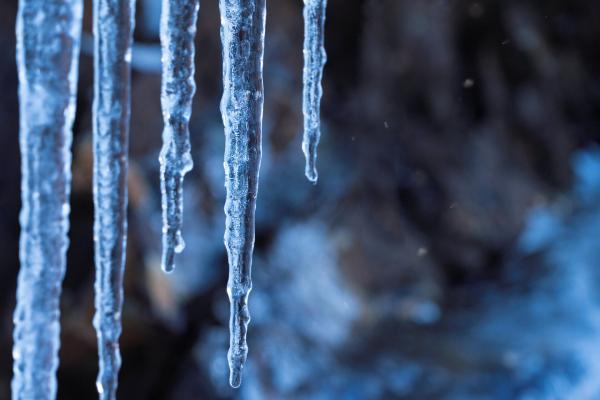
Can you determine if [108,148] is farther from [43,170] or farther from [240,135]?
[240,135]

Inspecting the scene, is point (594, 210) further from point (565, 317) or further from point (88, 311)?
point (88, 311)

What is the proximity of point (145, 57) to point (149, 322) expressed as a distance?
1601 mm

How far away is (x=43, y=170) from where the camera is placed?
4.35 ft

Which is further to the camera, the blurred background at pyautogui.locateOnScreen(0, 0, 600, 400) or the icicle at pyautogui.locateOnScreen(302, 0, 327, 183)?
the blurred background at pyautogui.locateOnScreen(0, 0, 600, 400)

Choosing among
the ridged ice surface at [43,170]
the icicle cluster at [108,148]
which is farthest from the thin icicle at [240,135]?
the ridged ice surface at [43,170]

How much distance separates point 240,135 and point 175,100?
0.18 meters

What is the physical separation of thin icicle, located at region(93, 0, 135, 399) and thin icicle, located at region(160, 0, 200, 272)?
0.31 feet

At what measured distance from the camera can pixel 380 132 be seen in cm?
496

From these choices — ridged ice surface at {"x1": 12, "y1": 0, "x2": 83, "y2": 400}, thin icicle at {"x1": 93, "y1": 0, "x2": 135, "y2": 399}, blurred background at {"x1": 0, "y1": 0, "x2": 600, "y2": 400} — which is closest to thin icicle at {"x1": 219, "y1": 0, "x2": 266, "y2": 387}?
thin icicle at {"x1": 93, "y1": 0, "x2": 135, "y2": 399}

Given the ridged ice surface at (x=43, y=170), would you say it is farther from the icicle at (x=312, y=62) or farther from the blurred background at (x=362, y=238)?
the blurred background at (x=362, y=238)

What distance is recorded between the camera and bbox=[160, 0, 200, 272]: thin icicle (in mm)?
1335

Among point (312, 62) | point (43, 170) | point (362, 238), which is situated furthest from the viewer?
point (362, 238)

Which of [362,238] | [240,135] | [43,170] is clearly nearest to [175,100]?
[240,135]

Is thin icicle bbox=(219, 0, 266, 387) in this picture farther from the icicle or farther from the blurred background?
the blurred background
